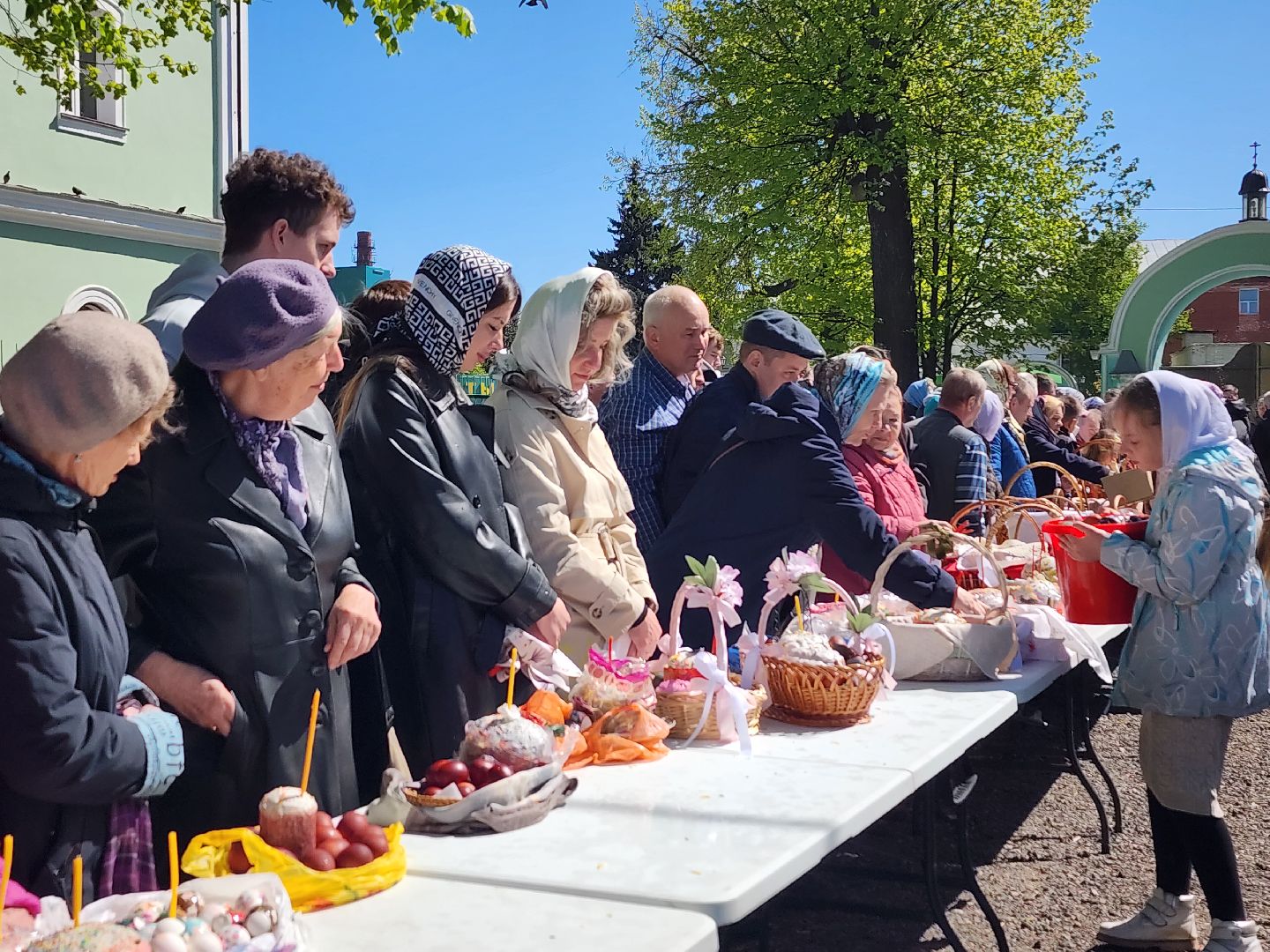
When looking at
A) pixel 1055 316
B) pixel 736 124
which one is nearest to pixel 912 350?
pixel 736 124

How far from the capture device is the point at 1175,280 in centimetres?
2580

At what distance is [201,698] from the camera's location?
1922 mm

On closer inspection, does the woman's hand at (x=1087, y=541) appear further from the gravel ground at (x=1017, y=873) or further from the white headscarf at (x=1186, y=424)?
the gravel ground at (x=1017, y=873)

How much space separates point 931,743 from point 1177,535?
103 cm

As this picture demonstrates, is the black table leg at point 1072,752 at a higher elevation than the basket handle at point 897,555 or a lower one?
lower

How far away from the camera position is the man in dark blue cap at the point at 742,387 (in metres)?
3.74

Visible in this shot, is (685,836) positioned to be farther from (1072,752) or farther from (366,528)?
(1072,752)

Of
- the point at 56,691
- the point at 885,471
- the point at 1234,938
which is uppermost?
the point at 885,471

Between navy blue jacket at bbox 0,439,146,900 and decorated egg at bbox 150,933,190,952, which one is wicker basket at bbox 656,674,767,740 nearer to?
navy blue jacket at bbox 0,439,146,900

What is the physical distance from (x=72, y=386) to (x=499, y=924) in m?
0.90

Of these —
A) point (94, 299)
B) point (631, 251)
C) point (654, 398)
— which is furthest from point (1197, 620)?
point (631, 251)

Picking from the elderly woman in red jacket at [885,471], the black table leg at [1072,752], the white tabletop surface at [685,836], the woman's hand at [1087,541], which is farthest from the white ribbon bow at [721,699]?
the black table leg at [1072,752]

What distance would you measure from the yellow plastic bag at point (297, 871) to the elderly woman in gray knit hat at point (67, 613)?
0.11 metres

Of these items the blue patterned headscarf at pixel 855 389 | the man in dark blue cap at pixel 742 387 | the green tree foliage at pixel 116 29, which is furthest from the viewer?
the green tree foliage at pixel 116 29
